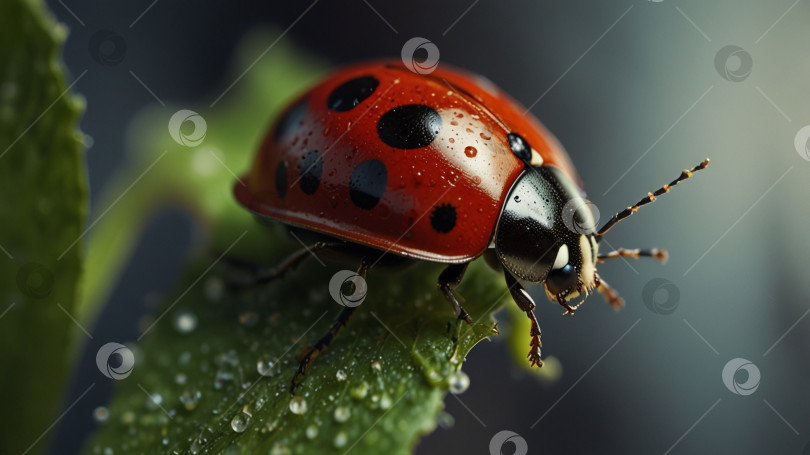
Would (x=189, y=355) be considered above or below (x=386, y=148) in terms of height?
below

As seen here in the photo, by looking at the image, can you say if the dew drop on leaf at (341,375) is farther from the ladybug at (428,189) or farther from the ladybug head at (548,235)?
the ladybug head at (548,235)

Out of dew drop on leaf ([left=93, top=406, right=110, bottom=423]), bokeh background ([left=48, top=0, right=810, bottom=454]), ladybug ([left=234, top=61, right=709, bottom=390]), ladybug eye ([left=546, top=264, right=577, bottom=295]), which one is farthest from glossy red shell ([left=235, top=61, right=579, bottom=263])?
bokeh background ([left=48, top=0, right=810, bottom=454])

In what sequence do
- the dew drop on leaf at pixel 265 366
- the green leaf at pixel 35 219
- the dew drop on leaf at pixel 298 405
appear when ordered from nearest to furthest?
the green leaf at pixel 35 219 → the dew drop on leaf at pixel 298 405 → the dew drop on leaf at pixel 265 366

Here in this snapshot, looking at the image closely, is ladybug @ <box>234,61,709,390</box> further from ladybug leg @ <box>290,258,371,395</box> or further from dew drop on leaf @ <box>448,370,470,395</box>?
dew drop on leaf @ <box>448,370,470,395</box>

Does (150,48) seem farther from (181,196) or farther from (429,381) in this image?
(429,381)

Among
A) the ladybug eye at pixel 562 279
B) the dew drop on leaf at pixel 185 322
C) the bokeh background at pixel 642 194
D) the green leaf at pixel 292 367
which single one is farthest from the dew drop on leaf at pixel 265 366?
the bokeh background at pixel 642 194

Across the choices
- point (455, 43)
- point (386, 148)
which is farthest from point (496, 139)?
point (455, 43)
